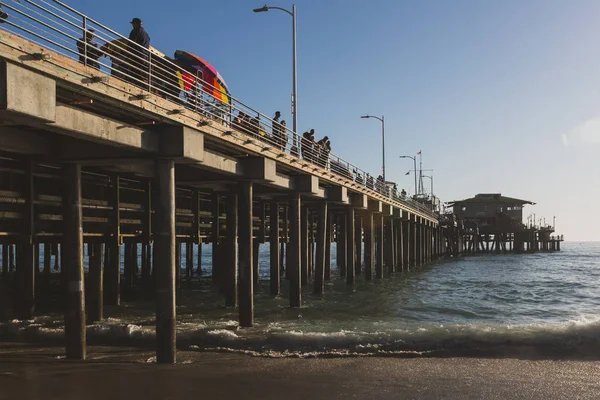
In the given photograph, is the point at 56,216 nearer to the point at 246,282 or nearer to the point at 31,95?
the point at 246,282

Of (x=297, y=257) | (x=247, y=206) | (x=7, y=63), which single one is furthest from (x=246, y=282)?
(x=7, y=63)

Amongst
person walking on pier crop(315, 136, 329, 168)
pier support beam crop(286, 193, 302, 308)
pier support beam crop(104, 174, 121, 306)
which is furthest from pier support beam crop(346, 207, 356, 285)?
pier support beam crop(104, 174, 121, 306)

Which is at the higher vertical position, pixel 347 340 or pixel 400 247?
pixel 400 247

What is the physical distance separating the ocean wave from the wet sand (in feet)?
2.68

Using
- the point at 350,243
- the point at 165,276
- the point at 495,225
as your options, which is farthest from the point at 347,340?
the point at 495,225

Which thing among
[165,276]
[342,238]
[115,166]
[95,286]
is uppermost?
[115,166]

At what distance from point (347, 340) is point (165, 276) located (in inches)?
205

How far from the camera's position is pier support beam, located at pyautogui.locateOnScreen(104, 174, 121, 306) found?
15.5m

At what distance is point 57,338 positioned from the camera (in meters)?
14.2

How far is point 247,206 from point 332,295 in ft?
34.7

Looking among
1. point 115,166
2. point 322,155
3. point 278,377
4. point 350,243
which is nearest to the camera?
point 278,377

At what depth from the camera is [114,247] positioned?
17.6 m

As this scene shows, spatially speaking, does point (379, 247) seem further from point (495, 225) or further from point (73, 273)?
point (495, 225)

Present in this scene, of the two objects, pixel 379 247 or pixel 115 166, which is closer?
pixel 115 166
